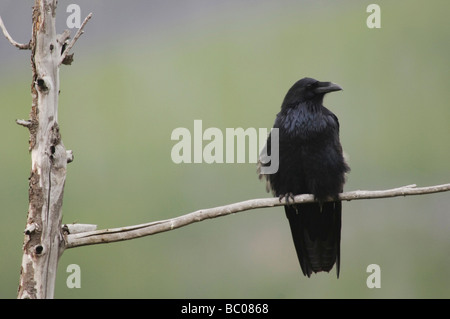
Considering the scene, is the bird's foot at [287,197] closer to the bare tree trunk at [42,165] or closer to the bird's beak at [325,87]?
the bird's beak at [325,87]

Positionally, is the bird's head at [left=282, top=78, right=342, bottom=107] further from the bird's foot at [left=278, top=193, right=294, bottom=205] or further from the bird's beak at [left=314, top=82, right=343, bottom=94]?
the bird's foot at [left=278, top=193, right=294, bottom=205]

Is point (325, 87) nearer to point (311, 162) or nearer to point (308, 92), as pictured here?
point (308, 92)

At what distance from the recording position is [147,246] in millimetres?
4527

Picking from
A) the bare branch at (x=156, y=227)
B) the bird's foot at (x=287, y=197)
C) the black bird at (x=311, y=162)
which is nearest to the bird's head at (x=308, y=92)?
the black bird at (x=311, y=162)

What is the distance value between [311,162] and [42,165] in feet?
5.28

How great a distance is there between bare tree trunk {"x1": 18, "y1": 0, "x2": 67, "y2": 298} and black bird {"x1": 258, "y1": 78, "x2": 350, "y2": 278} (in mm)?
1444

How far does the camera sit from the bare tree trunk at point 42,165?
2695mm

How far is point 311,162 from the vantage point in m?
3.60

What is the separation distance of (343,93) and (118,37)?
180 centimetres

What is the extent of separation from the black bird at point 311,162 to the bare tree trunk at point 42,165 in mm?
1444

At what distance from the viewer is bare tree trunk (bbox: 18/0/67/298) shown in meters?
2.70

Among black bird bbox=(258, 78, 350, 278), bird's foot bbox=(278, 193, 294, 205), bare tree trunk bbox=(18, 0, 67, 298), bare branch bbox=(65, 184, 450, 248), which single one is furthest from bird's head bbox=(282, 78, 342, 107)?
bare tree trunk bbox=(18, 0, 67, 298)
